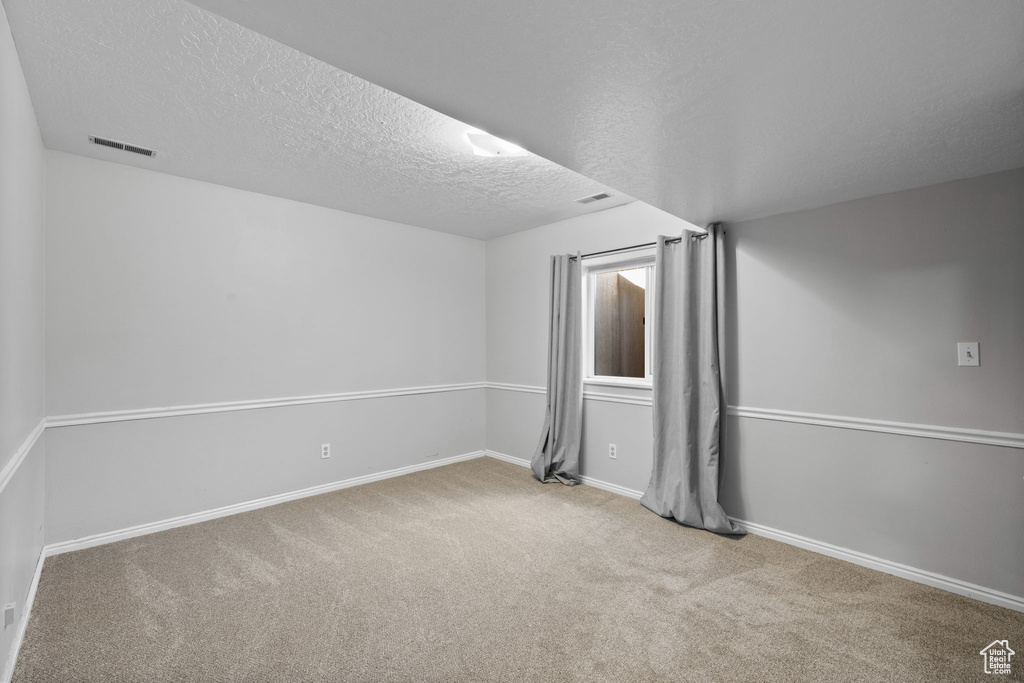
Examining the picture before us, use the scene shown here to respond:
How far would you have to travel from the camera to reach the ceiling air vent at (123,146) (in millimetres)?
2639

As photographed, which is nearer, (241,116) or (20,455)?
(20,455)

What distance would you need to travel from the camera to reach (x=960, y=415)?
2.38m

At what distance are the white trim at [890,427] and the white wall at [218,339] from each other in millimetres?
3019

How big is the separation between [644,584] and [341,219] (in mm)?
3673

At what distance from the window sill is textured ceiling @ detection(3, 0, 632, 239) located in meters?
1.52

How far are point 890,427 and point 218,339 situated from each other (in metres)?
4.45

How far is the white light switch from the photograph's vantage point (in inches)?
92.0

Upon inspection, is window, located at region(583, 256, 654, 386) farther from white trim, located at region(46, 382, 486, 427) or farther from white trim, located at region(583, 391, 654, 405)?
white trim, located at region(46, 382, 486, 427)

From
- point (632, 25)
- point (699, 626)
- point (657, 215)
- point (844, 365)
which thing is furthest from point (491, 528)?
point (632, 25)

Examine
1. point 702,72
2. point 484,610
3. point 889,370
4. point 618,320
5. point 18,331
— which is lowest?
point 484,610

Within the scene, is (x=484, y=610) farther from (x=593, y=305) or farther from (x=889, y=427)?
(x=593, y=305)

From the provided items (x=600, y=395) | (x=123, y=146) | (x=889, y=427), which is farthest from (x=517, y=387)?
(x=123, y=146)

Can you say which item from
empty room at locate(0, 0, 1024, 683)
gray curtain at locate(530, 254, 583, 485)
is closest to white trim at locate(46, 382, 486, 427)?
empty room at locate(0, 0, 1024, 683)

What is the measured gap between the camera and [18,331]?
1.99 meters
